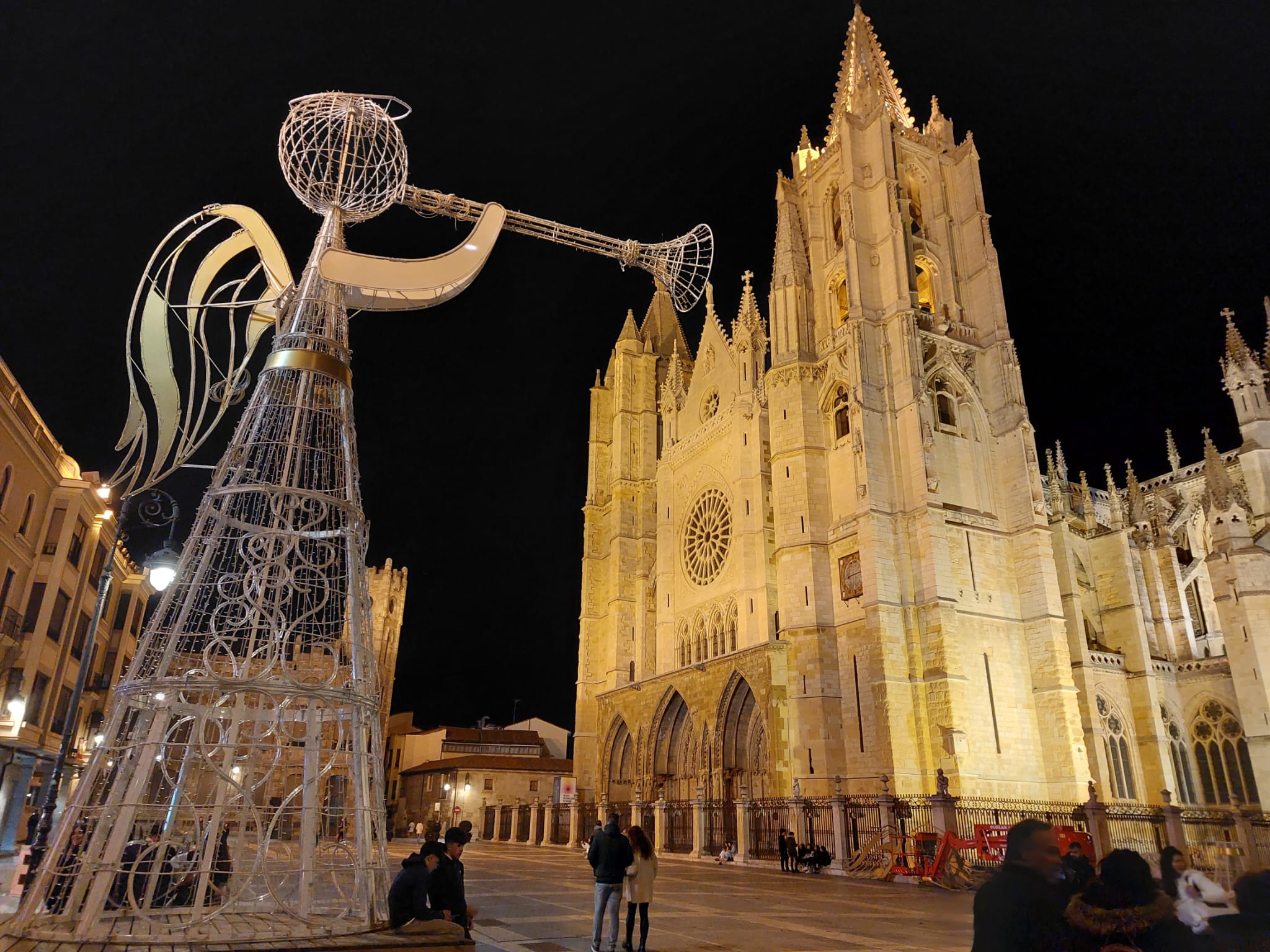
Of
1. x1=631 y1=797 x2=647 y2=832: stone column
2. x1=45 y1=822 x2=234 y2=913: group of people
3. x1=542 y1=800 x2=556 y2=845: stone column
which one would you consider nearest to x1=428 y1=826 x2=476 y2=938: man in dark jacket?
x1=45 y1=822 x2=234 y2=913: group of people

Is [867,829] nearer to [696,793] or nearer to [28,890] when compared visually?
[696,793]

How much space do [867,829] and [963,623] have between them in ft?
22.9

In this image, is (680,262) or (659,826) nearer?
(680,262)

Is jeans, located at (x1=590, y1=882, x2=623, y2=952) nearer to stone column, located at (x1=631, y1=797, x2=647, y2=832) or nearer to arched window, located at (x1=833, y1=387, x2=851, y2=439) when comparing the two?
stone column, located at (x1=631, y1=797, x2=647, y2=832)

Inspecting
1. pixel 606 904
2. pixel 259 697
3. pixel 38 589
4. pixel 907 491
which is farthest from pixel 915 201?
pixel 38 589

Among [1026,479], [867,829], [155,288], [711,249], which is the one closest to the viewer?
[155,288]

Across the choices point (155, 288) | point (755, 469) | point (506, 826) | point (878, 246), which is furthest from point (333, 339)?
point (506, 826)

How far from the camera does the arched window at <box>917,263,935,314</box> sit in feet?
99.6

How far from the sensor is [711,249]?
1232 centimetres

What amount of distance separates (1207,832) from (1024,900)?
26202 millimetres

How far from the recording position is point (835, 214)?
32.8m

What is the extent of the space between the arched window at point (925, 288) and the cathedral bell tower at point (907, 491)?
96 millimetres

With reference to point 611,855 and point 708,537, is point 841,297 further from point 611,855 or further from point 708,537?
point 611,855

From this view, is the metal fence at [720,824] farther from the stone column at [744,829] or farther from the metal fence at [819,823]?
the metal fence at [819,823]
